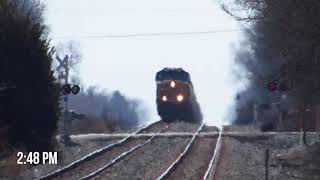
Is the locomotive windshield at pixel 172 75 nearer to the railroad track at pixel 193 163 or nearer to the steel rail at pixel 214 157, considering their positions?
the steel rail at pixel 214 157

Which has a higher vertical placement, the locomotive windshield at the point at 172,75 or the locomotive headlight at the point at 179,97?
the locomotive windshield at the point at 172,75

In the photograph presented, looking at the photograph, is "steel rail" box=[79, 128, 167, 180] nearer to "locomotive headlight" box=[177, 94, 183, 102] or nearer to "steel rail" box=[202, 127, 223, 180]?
"steel rail" box=[202, 127, 223, 180]

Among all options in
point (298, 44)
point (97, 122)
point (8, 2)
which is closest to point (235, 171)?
point (298, 44)

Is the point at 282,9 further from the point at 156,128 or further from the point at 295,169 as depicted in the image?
the point at 156,128

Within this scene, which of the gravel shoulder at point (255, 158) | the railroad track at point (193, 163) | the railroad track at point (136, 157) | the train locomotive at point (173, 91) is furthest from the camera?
the train locomotive at point (173, 91)

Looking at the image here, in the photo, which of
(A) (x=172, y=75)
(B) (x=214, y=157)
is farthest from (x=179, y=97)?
(B) (x=214, y=157)

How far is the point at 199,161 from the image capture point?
27.7 metres

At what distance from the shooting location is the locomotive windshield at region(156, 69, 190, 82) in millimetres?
48219

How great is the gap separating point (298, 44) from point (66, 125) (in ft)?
48.1

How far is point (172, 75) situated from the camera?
1902 inches

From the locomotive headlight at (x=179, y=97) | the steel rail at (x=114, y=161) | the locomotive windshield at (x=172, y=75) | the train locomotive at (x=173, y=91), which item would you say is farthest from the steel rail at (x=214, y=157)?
the locomotive windshield at (x=172, y=75)

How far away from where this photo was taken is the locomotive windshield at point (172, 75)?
48219 mm

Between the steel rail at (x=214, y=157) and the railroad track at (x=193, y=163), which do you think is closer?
the steel rail at (x=214, y=157)

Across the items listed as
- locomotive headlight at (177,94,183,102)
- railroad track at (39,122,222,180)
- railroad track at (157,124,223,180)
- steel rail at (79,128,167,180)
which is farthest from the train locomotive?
railroad track at (157,124,223,180)
